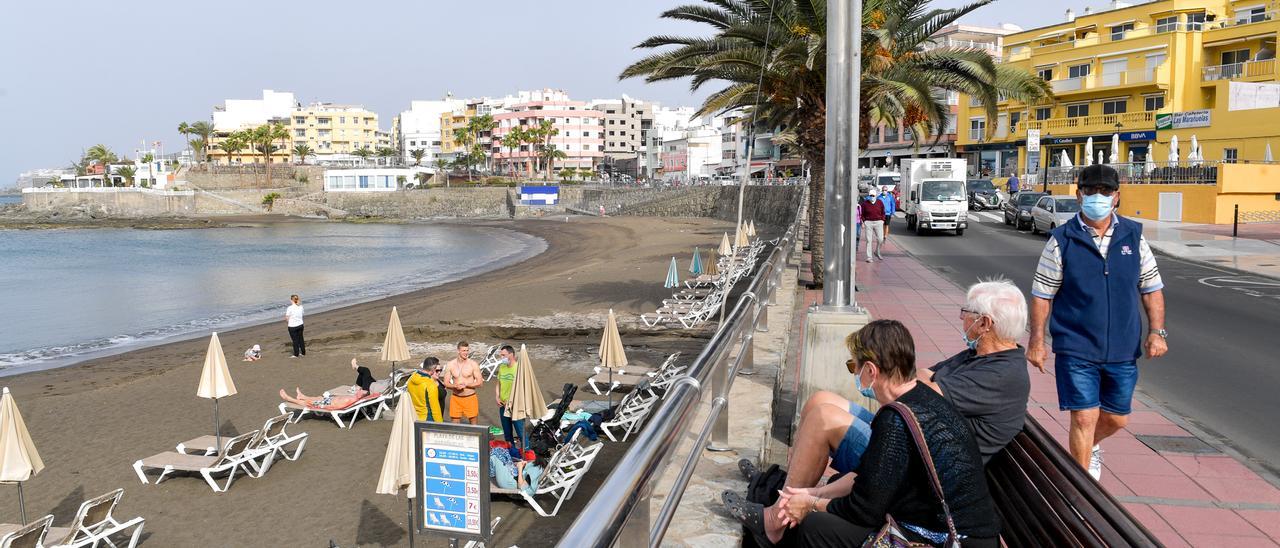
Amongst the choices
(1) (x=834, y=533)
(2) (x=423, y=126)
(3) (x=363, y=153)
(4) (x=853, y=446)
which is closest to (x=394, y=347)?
(4) (x=853, y=446)

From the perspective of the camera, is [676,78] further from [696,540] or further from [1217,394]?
[696,540]

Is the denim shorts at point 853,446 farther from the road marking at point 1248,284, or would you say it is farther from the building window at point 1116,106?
the building window at point 1116,106

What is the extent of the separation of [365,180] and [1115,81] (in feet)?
285

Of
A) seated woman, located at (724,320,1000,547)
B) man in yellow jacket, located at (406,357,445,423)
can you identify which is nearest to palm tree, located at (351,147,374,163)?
man in yellow jacket, located at (406,357,445,423)

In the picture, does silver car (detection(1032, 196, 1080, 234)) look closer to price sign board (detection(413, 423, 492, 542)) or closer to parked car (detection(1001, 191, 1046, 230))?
parked car (detection(1001, 191, 1046, 230))

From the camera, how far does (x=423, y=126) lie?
517ft

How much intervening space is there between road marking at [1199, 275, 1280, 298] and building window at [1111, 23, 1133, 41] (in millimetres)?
38781

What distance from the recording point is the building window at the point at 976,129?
2283 inches

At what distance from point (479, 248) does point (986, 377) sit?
55104mm

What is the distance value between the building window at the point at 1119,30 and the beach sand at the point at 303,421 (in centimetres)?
3726

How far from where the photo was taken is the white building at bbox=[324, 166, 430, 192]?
354 ft

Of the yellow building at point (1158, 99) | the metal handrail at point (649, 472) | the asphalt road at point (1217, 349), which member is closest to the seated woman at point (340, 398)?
the metal handrail at point (649, 472)

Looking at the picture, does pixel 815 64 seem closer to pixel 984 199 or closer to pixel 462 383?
pixel 462 383

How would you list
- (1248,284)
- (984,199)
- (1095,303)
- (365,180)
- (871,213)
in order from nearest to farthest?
(1095,303) < (1248,284) < (871,213) < (984,199) < (365,180)
